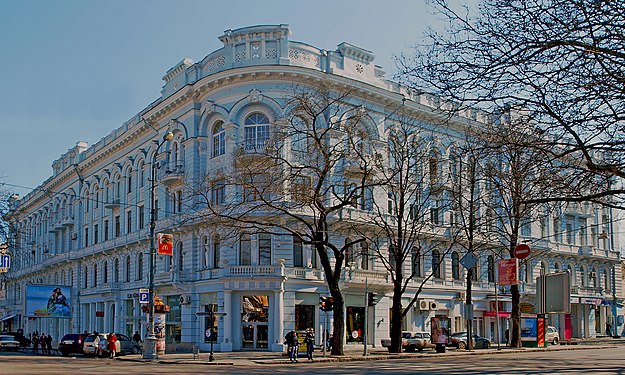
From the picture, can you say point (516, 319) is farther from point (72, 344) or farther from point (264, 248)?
point (72, 344)

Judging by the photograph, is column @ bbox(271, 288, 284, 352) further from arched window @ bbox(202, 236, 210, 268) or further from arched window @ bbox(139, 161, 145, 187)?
arched window @ bbox(139, 161, 145, 187)

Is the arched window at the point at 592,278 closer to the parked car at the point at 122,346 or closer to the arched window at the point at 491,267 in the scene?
the arched window at the point at 491,267

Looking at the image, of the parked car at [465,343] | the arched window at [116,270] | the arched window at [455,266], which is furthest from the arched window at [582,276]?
the arched window at [116,270]

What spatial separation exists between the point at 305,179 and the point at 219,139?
8010 millimetres

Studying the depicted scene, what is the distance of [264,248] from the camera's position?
4625 cm

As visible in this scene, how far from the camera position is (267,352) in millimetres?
43969

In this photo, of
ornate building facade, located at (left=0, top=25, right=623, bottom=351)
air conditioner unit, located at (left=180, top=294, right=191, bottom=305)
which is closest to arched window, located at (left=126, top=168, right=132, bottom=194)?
ornate building facade, located at (left=0, top=25, right=623, bottom=351)

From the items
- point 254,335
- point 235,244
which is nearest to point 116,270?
point 235,244

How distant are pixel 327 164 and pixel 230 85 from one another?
44.9 feet

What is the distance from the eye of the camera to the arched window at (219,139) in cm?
4797

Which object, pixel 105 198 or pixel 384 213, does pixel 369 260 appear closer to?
pixel 384 213

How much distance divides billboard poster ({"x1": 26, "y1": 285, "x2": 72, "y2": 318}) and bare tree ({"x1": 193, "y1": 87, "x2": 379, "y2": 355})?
22.6m

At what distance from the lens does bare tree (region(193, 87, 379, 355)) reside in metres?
→ 35.9

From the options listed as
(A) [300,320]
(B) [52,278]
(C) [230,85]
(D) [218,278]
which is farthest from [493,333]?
(B) [52,278]
